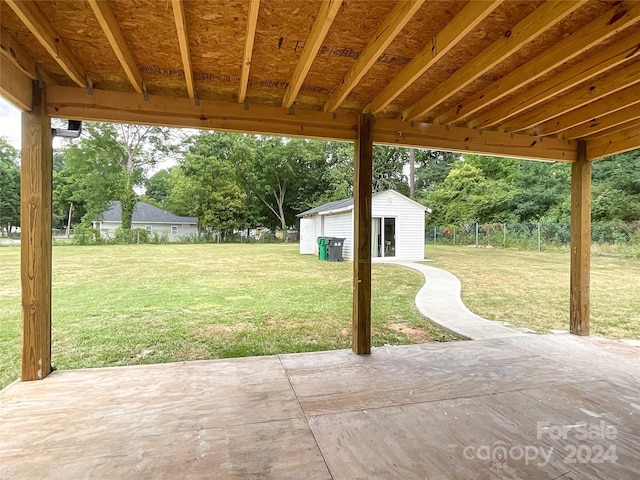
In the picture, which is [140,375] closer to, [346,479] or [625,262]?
[346,479]

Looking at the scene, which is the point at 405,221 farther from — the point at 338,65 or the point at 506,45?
the point at 506,45

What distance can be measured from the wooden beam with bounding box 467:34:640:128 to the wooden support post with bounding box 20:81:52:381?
3831 millimetres

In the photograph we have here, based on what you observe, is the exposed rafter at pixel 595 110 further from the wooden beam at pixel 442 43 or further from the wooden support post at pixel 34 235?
the wooden support post at pixel 34 235

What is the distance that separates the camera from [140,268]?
382 inches

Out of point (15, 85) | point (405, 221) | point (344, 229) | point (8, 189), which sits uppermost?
point (8, 189)

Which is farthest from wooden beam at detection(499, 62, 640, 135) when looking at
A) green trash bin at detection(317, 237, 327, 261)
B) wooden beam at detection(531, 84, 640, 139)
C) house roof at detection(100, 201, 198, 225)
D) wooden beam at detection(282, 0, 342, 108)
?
house roof at detection(100, 201, 198, 225)

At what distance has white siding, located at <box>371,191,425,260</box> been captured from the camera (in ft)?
40.9

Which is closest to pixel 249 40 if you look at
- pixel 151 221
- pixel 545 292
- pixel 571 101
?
pixel 571 101

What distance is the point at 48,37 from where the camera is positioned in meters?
1.94

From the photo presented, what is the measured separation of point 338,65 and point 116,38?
1.40 m

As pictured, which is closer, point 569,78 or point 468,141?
point 569,78

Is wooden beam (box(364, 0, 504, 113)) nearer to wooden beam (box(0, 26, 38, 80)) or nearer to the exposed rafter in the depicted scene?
the exposed rafter

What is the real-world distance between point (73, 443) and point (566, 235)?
1629cm

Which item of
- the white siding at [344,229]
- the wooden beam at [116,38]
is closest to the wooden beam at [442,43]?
the wooden beam at [116,38]
